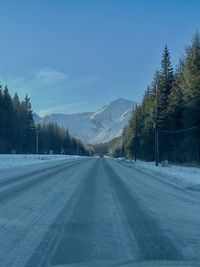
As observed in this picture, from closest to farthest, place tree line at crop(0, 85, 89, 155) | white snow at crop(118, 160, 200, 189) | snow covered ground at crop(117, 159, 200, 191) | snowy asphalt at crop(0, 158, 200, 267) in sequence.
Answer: snowy asphalt at crop(0, 158, 200, 267)
snow covered ground at crop(117, 159, 200, 191)
white snow at crop(118, 160, 200, 189)
tree line at crop(0, 85, 89, 155)

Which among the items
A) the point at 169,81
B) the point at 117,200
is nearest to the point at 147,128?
the point at 169,81

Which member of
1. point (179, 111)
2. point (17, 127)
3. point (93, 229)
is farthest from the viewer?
point (17, 127)

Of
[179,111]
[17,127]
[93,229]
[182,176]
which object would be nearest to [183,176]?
[182,176]

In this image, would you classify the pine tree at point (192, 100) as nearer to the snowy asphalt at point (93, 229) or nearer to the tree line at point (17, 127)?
the snowy asphalt at point (93, 229)

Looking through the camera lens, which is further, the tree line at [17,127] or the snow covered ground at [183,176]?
the tree line at [17,127]

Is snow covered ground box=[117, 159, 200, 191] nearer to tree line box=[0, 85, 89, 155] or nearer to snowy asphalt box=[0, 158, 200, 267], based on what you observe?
snowy asphalt box=[0, 158, 200, 267]

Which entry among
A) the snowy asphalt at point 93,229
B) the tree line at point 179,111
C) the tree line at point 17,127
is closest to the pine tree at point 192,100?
the tree line at point 179,111

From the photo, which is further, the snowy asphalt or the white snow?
the white snow

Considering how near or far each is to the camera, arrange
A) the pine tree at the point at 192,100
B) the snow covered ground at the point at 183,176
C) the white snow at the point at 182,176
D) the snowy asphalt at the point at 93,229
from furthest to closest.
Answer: the pine tree at the point at 192,100 → the white snow at the point at 182,176 → the snow covered ground at the point at 183,176 → the snowy asphalt at the point at 93,229

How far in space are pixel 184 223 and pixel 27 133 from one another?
366ft

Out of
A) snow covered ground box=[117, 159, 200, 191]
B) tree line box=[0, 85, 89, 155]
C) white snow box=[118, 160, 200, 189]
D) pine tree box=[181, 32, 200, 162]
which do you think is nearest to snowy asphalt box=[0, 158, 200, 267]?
snow covered ground box=[117, 159, 200, 191]

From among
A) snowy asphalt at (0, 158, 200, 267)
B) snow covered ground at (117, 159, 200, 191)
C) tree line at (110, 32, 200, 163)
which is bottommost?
snowy asphalt at (0, 158, 200, 267)

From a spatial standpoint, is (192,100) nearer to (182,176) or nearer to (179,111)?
(179,111)

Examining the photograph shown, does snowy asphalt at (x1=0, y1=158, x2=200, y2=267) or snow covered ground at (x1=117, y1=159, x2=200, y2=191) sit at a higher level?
snow covered ground at (x1=117, y1=159, x2=200, y2=191)
